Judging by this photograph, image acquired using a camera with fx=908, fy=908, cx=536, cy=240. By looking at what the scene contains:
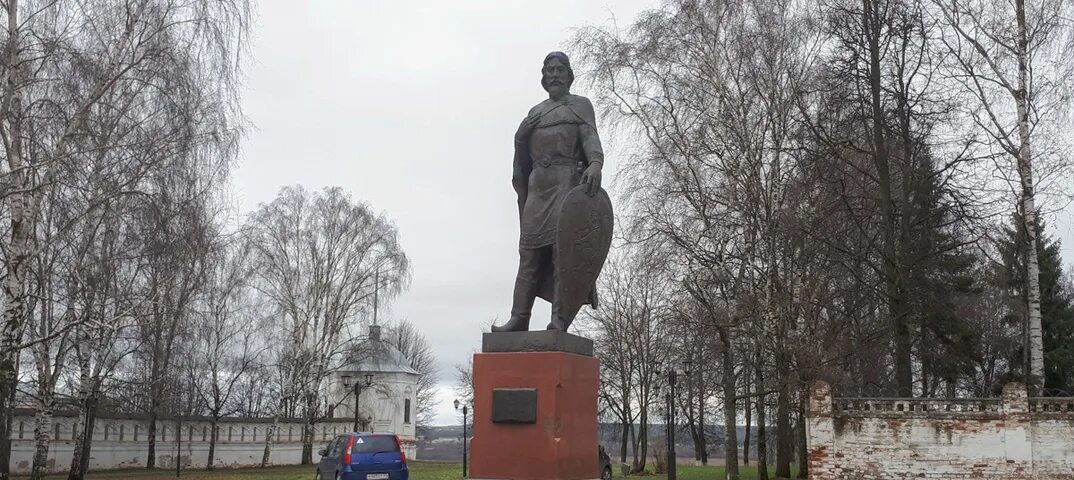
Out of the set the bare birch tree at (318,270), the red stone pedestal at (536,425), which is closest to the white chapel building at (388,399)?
the bare birch tree at (318,270)

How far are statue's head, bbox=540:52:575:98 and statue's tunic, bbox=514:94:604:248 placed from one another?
0.11 meters

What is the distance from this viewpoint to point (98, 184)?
13570 mm

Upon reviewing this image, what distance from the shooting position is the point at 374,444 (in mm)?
16203

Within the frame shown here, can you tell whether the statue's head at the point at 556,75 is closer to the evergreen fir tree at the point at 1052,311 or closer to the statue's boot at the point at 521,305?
the statue's boot at the point at 521,305

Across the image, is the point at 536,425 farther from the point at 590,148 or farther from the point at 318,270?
the point at 318,270

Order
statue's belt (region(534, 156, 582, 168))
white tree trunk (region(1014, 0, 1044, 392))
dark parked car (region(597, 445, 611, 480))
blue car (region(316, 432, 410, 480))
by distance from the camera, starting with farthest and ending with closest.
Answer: dark parked car (region(597, 445, 611, 480)), white tree trunk (region(1014, 0, 1044, 392)), blue car (region(316, 432, 410, 480)), statue's belt (region(534, 156, 582, 168))

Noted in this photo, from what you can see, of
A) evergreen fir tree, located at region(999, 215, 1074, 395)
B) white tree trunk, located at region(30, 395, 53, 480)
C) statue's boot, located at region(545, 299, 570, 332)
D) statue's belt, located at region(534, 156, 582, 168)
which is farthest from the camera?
evergreen fir tree, located at region(999, 215, 1074, 395)

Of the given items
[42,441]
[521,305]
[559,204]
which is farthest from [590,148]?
[42,441]

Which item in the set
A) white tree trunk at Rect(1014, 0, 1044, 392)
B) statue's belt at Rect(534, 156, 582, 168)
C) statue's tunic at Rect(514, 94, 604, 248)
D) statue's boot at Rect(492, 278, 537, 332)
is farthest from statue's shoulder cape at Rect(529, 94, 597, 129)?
white tree trunk at Rect(1014, 0, 1044, 392)

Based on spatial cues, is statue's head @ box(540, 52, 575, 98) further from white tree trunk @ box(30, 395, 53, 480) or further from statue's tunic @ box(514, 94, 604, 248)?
white tree trunk @ box(30, 395, 53, 480)

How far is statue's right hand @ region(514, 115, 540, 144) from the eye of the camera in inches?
301

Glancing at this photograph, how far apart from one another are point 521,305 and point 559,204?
89cm

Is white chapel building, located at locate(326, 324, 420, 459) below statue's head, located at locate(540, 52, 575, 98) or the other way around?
below

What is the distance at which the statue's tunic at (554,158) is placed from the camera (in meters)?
7.41
